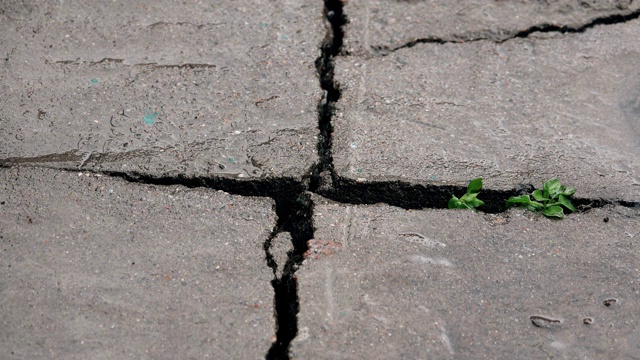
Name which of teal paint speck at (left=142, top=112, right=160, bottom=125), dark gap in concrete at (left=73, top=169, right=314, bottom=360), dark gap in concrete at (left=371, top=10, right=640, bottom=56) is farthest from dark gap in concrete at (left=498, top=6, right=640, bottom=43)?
teal paint speck at (left=142, top=112, right=160, bottom=125)

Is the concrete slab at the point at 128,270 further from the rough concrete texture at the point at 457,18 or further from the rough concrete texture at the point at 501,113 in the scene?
the rough concrete texture at the point at 457,18

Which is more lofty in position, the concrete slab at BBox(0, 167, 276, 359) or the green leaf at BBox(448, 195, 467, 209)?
the green leaf at BBox(448, 195, 467, 209)

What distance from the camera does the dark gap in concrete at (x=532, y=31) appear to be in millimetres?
2699

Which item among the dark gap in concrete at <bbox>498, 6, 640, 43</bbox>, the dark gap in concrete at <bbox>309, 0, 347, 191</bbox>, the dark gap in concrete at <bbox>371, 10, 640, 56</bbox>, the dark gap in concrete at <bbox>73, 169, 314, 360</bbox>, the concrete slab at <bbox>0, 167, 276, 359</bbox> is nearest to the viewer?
the concrete slab at <bbox>0, 167, 276, 359</bbox>

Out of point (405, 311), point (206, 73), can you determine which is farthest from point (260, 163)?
point (405, 311)

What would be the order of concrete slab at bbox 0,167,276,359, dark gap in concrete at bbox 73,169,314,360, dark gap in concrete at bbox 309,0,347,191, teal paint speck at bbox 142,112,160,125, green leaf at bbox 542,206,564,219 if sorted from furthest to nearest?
teal paint speck at bbox 142,112,160,125
dark gap in concrete at bbox 309,0,347,191
green leaf at bbox 542,206,564,219
dark gap in concrete at bbox 73,169,314,360
concrete slab at bbox 0,167,276,359

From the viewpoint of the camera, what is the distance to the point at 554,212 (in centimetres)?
213

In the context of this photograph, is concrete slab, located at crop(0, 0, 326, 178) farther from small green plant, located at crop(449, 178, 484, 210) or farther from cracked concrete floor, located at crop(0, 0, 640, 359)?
small green plant, located at crop(449, 178, 484, 210)

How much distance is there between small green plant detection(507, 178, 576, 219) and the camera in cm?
214

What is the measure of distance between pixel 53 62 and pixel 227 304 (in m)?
1.26

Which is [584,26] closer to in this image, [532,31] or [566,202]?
[532,31]

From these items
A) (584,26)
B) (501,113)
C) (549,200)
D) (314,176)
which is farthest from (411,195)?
(584,26)

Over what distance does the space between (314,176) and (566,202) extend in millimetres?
757

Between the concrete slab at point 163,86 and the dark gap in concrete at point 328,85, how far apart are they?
3cm
